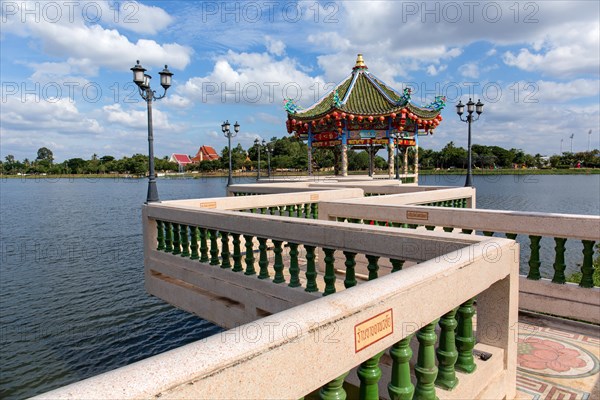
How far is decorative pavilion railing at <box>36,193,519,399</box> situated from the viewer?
1460mm

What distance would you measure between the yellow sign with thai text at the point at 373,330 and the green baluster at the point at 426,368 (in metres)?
0.40

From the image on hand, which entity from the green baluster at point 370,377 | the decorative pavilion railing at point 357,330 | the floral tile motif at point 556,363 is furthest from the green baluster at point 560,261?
the green baluster at point 370,377

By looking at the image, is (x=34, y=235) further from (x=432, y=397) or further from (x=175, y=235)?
(x=432, y=397)

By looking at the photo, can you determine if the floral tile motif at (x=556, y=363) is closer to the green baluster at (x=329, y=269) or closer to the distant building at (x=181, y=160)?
the green baluster at (x=329, y=269)

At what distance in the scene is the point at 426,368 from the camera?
7.88 ft

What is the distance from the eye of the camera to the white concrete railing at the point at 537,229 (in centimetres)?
493

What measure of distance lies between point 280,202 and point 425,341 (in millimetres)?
6497

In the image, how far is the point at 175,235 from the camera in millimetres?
6605

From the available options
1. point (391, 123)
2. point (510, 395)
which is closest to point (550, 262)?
point (391, 123)

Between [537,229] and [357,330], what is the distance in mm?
4305

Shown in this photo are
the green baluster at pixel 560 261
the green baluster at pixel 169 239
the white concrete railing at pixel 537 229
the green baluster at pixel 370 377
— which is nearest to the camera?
the green baluster at pixel 370 377

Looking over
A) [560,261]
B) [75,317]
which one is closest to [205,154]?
[75,317]

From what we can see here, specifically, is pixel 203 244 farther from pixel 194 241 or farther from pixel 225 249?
pixel 225 249

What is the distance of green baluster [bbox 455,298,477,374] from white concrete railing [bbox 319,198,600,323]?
8.64 ft
